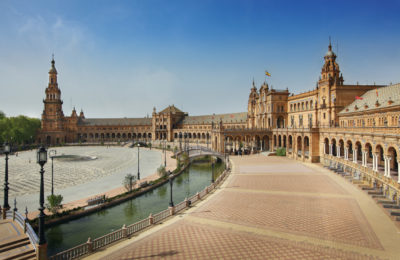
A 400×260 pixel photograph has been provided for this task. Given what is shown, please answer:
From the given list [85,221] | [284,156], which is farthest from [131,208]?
[284,156]

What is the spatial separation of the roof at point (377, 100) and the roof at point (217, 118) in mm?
53869

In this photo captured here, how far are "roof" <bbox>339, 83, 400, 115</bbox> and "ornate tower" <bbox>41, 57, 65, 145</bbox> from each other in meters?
114

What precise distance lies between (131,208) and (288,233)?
18345 millimetres

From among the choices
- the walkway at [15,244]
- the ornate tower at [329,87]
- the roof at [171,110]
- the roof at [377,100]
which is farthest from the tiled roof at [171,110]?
the walkway at [15,244]

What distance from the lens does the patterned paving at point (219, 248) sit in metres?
15.5

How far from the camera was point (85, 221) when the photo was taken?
83.2 feet

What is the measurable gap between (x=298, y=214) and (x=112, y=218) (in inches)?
724

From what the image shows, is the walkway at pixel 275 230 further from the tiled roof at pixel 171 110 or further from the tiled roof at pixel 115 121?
the tiled roof at pixel 115 121

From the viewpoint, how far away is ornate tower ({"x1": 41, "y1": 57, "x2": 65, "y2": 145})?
116 m

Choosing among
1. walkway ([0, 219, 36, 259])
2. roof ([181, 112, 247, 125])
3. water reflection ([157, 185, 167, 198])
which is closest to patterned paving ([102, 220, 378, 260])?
walkway ([0, 219, 36, 259])

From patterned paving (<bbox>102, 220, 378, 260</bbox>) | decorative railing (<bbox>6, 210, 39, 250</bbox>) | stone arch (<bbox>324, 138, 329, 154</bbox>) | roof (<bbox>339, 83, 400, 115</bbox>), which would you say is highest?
roof (<bbox>339, 83, 400, 115</bbox>)

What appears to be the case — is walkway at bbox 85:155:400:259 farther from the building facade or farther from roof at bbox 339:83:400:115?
roof at bbox 339:83:400:115

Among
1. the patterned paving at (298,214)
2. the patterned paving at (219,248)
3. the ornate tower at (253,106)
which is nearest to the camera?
the patterned paving at (219,248)

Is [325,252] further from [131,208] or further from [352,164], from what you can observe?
[352,164]
